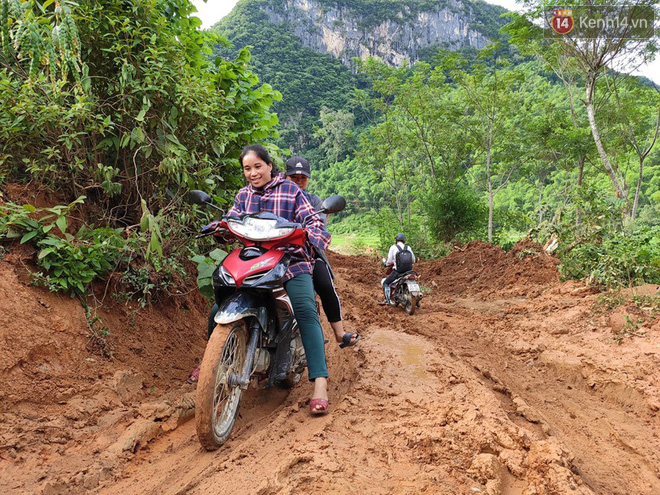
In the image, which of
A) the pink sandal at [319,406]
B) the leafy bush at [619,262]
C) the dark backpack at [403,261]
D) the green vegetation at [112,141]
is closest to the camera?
the pink sandal at [319,406]

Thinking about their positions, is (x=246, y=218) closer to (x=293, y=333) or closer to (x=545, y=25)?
(x=293, y=333)

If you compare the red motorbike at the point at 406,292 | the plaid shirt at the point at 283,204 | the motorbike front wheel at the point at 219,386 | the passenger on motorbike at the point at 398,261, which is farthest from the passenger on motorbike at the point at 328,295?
the passenger on motorbike at the point at 398,261

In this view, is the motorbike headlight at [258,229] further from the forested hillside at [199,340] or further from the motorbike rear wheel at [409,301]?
the motorbike rear wheel at [409,301]

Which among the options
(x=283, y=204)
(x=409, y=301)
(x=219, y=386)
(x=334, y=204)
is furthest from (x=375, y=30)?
(x=219, y=386)

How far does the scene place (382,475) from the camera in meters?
2.02

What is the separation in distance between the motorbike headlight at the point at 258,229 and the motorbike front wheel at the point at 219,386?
57 cm

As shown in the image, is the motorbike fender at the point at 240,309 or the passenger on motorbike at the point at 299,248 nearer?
the motorbike fender at the point at 240,309

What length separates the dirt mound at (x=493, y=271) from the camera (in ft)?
31.0

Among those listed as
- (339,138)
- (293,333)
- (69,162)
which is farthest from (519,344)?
(339,138)

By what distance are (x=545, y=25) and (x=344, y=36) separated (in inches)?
3329

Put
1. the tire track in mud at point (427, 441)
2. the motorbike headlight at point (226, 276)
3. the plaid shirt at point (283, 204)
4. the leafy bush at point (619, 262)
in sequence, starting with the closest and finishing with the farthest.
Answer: the tire track in mud at point (427, 441), the motorbike headlight at point (226, 276), the plaid shirt at point (283, 204), the leafy bush at point (619, 262)

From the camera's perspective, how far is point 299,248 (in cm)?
282

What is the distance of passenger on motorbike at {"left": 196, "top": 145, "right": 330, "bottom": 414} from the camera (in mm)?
2846

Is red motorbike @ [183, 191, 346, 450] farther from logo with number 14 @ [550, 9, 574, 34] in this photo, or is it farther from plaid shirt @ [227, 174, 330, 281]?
logo with number 14 @ [550, 9, 574, 34]
